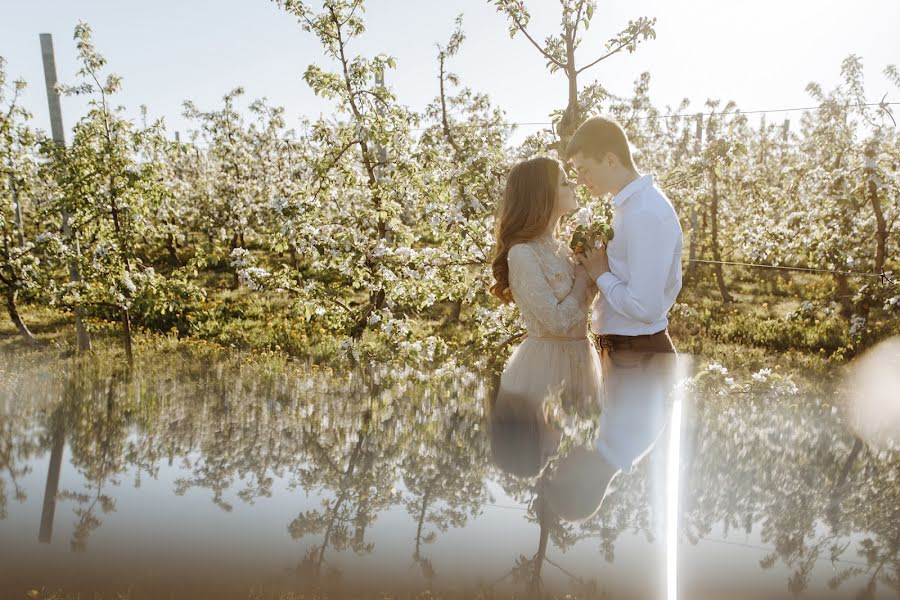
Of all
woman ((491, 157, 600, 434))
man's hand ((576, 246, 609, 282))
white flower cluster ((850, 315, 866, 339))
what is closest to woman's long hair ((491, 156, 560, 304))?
woman ((491, 157, 600, 434))

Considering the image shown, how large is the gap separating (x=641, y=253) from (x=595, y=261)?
0.96ft

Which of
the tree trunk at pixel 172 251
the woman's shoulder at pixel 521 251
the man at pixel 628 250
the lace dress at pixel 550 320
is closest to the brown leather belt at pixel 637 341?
the man at pixel 628 250

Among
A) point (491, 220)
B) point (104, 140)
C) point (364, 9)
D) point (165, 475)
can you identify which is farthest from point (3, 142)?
point (165, 475)

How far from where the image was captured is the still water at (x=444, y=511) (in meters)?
1.30

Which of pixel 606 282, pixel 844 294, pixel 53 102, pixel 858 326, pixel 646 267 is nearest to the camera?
pixel 646 267

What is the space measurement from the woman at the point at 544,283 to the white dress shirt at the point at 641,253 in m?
0.20

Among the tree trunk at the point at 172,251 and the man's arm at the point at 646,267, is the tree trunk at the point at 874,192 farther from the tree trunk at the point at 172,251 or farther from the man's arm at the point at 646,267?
the tree trunk at the point at 172,251

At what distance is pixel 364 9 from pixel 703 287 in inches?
479

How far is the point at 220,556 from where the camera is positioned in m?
1.45

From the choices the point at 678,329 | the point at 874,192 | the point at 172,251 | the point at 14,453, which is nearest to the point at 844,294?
the point at 678,329

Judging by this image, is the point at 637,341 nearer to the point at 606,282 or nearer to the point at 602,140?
the point at 606,282

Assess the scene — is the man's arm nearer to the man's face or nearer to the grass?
the man's face

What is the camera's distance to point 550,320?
269 centimetres

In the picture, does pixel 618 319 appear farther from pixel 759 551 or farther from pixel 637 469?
pixel 759 551
